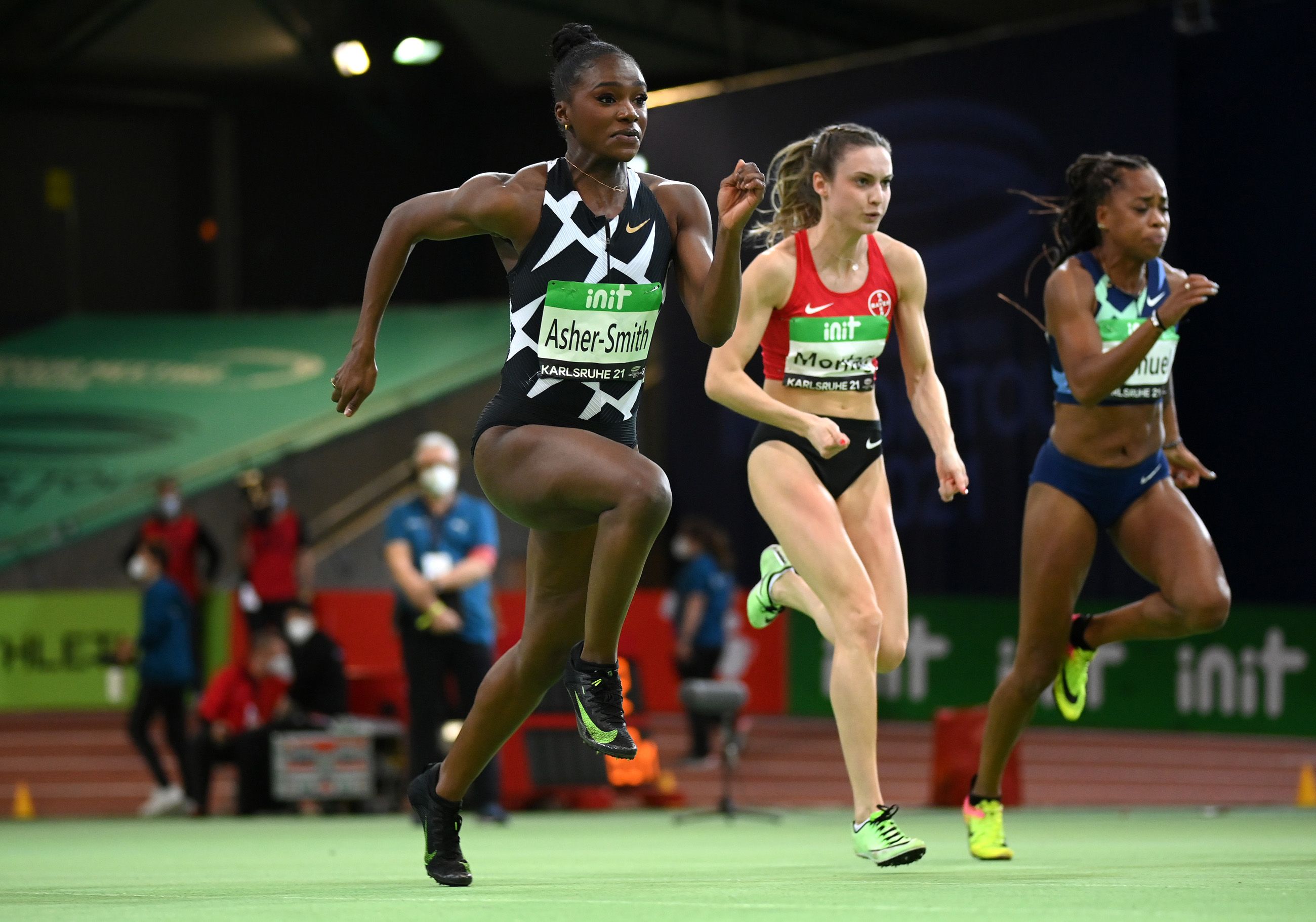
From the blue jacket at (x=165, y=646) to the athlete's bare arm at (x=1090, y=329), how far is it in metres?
7.63

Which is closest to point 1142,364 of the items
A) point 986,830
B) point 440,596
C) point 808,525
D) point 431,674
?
point 808,525

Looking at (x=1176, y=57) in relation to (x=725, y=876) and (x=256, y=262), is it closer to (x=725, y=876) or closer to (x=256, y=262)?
(x=725, y=876)

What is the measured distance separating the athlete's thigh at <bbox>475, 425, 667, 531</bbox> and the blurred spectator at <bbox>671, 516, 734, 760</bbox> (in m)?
8.83

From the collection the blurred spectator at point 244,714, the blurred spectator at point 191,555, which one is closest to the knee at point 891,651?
the blurred spectator at point 244,714

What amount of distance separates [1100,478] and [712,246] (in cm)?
156

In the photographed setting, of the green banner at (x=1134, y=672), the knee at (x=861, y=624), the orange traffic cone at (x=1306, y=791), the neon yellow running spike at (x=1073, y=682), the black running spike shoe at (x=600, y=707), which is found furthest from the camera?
the green banner at (x=1134, y=672)

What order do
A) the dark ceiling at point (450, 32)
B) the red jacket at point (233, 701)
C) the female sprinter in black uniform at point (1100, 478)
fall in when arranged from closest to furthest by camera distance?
1. the female sprinter in black uniform at point (1100, 478)
2. the red jacket at point (233, 701)
3. the dark ceiling at point (450, 32)

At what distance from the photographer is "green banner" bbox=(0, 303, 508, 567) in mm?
18938

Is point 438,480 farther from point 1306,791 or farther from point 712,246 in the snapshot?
point 1306,791

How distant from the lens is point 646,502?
433cm

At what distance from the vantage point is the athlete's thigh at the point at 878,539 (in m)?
5.63

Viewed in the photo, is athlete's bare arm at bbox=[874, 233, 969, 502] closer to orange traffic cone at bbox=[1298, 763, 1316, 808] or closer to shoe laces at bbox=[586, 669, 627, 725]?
shoe laces at bbox=[586, 669, 627, 725]

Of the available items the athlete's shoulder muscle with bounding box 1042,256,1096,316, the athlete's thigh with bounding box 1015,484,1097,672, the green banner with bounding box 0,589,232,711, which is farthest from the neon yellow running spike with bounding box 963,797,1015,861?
the green banner with bounding box 0,589,232,711

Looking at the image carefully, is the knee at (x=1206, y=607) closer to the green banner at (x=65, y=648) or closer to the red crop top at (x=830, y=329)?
the red crop top at (x=830, y=329)
